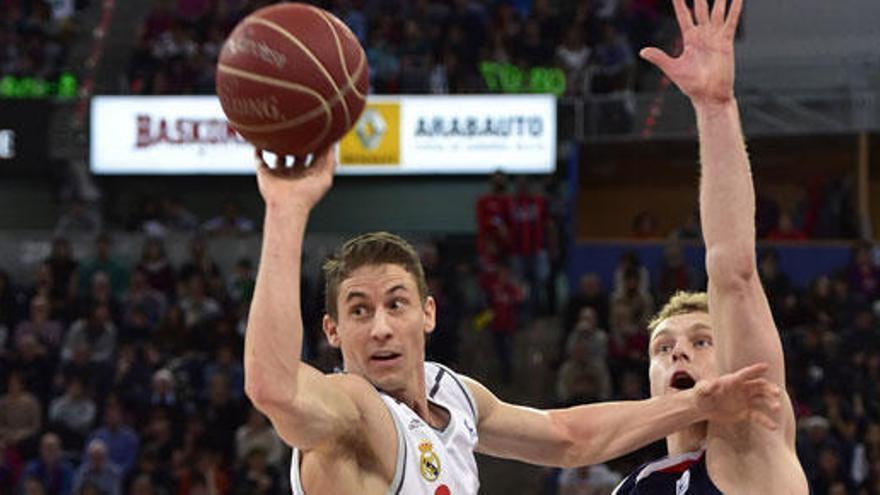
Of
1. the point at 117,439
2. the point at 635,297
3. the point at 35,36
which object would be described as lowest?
the point at 117,439

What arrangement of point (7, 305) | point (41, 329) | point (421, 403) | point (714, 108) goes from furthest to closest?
point (7, 305) → point (41, 329) → point (421, 403) → point (714, 108)

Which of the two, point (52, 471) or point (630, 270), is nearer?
point (52, 471)

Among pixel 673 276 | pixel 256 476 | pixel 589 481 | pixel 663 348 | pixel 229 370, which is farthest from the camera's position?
pixel 673 276

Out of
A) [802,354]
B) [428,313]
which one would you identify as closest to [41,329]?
[802,354]

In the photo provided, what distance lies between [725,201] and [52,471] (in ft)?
29.6

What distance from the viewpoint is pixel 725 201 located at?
4242mm

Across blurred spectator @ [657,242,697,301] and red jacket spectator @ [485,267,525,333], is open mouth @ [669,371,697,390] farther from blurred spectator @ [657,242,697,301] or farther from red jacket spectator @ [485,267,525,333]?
red jacket spectator @ [485,267,525,333]

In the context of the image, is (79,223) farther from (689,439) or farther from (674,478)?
(674,478)

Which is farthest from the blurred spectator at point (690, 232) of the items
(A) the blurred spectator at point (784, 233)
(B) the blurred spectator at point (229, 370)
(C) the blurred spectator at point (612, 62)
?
(B) the blurred spectator at point (229, 370)

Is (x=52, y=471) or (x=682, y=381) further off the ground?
(x=682, y=381)

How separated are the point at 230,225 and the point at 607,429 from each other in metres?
12.3

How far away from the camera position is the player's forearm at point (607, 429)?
4816 mm

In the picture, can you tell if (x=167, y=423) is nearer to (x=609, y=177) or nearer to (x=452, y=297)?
(x=452, y=297)

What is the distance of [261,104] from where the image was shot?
3818 mm
